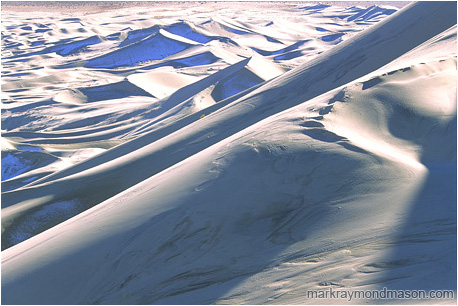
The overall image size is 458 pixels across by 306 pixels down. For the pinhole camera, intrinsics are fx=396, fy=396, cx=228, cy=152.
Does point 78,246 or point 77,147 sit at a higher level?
point 78,246

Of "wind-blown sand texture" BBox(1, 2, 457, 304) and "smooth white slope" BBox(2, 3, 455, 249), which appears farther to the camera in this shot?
"smooth white slope" BBox(2, 3, 455, 249)

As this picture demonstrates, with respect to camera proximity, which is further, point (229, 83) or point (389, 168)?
point (229, 83)

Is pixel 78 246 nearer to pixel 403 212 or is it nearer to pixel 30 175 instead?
pixel 403 212

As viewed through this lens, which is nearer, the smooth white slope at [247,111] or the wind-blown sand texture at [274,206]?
the wind-blown sand texture at [274,206]

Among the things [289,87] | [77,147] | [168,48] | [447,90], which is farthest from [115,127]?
[168,48]

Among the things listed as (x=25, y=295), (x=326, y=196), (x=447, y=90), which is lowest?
(x=25, y=295)

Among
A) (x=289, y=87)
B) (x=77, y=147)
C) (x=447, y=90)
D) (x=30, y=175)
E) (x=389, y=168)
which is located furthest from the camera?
(x=77, y=147)

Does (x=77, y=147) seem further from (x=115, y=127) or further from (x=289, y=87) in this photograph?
(x=289, y=87)

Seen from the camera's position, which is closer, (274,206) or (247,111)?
(274,206)

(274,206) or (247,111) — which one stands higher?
(274,206)

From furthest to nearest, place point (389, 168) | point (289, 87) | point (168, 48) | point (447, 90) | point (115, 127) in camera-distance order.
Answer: point (168, 48) → point (115, 127) → point (289, 87) → point (447, 90) → point (389, 168)
